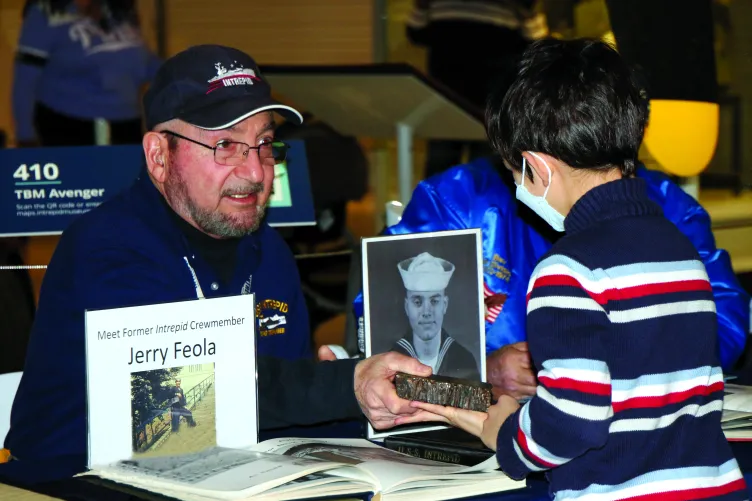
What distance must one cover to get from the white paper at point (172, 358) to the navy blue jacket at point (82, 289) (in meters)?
0.27

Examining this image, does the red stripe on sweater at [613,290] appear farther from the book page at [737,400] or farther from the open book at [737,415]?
the book page at [737,400]

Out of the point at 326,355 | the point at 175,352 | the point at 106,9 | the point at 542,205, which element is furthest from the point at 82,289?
the point at 106,9

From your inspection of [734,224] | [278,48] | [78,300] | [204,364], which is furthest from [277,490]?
[278,48]

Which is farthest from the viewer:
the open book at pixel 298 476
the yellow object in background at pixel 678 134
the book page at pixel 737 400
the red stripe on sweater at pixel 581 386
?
the yellow object in background at pixel 678 134

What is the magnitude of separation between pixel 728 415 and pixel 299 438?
78cm

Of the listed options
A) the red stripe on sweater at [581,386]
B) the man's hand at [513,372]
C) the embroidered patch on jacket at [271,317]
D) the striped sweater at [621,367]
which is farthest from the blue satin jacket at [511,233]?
the red stripe on sweater at [581,386]

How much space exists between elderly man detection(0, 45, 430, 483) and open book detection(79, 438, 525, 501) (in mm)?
236

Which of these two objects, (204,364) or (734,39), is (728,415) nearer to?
(204,364)

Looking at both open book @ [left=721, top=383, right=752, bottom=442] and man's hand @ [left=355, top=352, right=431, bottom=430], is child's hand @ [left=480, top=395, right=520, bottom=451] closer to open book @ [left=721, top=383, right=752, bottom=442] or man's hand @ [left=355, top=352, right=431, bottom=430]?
man's hand @ [left=355, top=352, right=431, bottom=430]

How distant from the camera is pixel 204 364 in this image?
1.65 metres

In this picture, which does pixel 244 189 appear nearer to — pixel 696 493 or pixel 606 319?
pixel 606 319

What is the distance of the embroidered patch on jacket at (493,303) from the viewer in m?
2.39

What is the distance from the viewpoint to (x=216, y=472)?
4.99ft

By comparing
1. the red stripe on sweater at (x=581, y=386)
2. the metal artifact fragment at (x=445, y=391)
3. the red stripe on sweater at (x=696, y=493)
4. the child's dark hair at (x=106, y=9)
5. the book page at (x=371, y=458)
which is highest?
the child's dark hair at (x=106, y=9)
